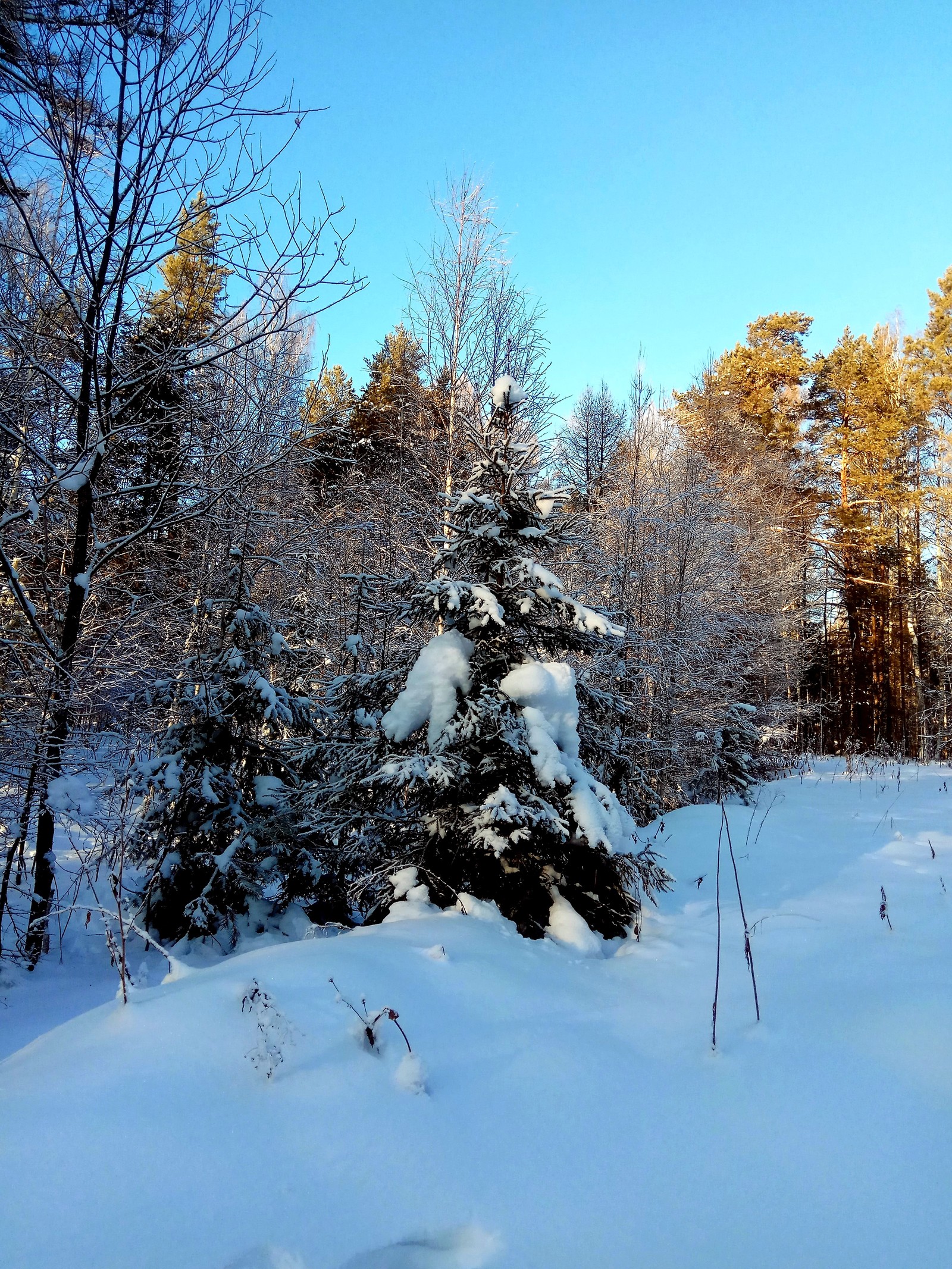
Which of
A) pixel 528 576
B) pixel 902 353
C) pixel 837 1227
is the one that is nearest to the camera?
pixel 837 1227

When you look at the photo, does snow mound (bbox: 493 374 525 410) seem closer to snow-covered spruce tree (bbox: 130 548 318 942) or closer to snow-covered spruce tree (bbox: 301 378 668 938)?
snow-covered spruce tree (bbox: 301 378 668 938)

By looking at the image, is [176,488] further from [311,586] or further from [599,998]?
[311,586]

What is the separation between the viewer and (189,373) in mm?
8078

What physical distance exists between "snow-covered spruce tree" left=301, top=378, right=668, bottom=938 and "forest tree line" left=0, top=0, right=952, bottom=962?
0.06 metres

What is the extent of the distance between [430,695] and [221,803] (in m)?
3.81

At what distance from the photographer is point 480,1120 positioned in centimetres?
225

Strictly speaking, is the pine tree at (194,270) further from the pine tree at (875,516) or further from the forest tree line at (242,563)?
the pine tree at (875,516)

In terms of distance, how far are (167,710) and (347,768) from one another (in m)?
4.05

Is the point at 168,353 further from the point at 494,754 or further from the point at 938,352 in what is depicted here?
the point at 938,352

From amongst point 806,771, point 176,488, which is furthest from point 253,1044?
point 806,771

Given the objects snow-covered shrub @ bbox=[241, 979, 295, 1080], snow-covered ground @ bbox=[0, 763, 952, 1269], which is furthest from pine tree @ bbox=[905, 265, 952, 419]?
snow-covered shrub @ bbox=[241, 979, 295, 1080]

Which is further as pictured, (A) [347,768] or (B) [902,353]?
(B) [902,353]

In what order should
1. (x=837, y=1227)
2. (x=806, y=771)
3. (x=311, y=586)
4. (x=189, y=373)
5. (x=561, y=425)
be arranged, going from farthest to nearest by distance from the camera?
(x=806, y=771), (x=311, y=586), (x=561, y=425), (x=189, y=373), (x=837, y=1227)

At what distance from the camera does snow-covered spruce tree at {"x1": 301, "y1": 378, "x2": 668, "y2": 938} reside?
176 inches
